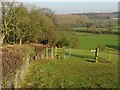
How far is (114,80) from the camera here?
36.6ft

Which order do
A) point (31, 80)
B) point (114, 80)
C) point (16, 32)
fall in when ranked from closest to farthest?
point (31, 80), point (114, 80), point (16, 32)

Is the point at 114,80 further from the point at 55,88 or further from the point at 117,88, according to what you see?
the point at 55,88

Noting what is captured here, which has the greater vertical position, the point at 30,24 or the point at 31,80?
the point at 30,24

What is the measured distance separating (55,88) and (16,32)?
13916 mm

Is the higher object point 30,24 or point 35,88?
point 30,24

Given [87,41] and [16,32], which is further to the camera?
[87,41]

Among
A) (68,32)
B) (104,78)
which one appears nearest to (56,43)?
(68,32)

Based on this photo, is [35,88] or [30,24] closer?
[35,88]

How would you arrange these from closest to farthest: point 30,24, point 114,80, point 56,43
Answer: point 114,80 < point 30,24 < point 56,43

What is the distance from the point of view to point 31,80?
10.3 meters

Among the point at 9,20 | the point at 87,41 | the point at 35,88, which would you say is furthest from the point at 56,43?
the point at 35,88

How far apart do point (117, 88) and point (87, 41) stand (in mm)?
40268

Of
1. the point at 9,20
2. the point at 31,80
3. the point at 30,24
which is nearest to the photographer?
the point at 31,80

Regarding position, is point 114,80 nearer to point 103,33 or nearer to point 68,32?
point 68,32
